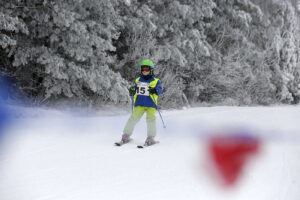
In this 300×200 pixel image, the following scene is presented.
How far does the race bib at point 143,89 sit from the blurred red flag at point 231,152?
1591 mm

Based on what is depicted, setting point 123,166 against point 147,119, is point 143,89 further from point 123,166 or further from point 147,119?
point 123,166

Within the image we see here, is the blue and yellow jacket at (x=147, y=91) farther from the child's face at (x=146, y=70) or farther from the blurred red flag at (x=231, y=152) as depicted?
the blurred red flag at (x=231, y=152)

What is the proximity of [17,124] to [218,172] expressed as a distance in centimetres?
479

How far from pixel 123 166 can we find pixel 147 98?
1960mm

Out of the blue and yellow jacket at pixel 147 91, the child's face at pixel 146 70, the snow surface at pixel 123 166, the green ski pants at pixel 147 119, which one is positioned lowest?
the snow surface at pixel 123 166

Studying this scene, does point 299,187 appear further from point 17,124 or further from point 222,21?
point 222,21

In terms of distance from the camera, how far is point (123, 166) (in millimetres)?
4547

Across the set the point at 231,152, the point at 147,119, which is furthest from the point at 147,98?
the point at 231,152

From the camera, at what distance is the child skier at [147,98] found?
20.1 ft

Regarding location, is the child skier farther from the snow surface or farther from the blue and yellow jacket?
the snow surface

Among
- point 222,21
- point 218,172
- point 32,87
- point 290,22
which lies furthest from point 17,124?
point 290,22

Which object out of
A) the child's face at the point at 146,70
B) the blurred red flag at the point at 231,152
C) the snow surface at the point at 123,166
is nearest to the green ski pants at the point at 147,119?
the snow surface at the point at 123,166

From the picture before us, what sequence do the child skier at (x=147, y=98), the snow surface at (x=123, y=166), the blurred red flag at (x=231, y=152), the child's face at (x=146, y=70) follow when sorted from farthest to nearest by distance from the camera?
the child's face at (x=146, y=70) < the child skier at (x=147, y=98) < the blurred red flag at (x=231, y=152) < the snow surface at (x=123, y=166)

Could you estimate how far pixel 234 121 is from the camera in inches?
392
